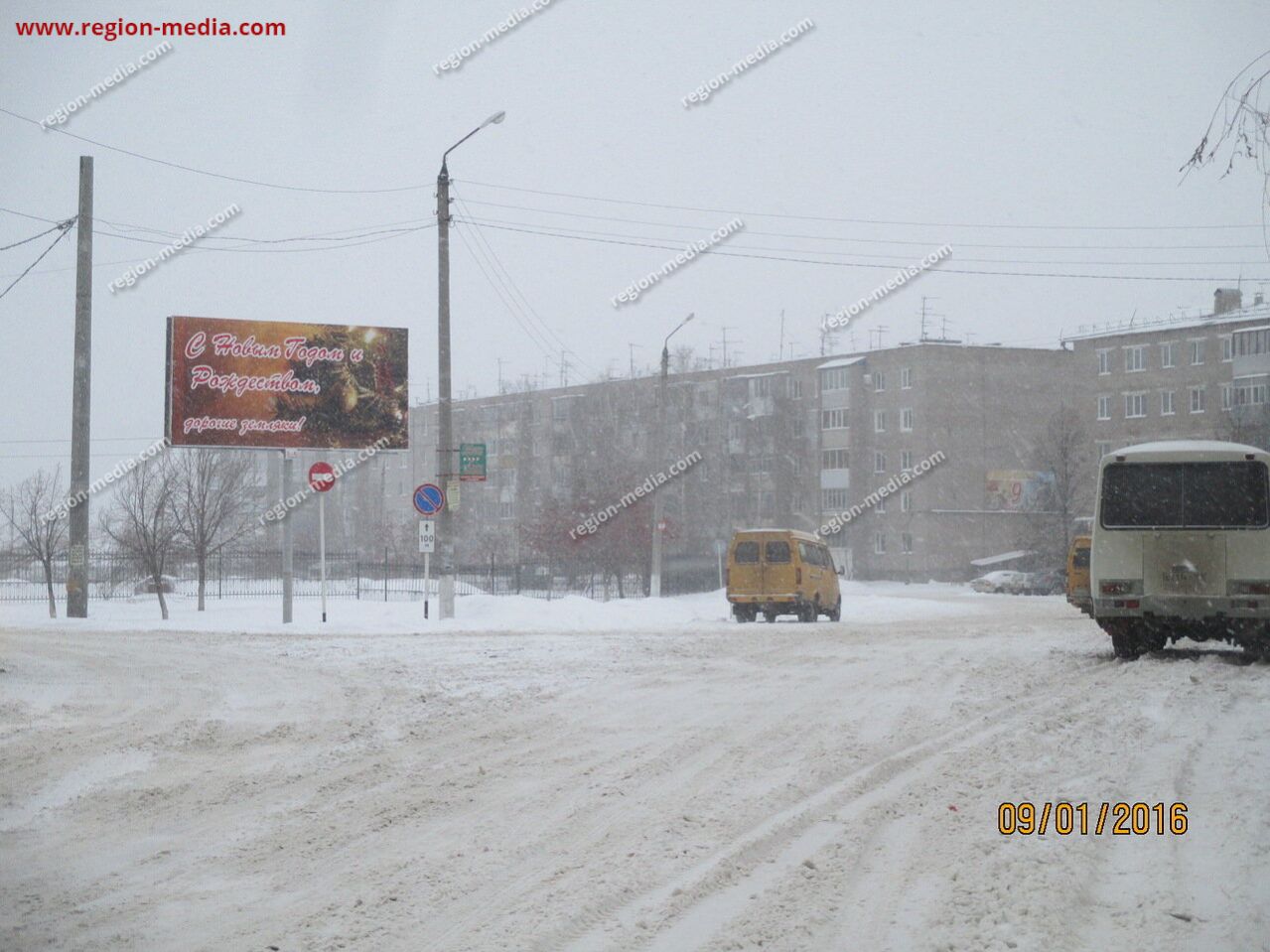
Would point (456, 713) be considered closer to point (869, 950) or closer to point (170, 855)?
point (170, 855)

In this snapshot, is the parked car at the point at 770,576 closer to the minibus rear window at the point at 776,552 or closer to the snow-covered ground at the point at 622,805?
the minibus rear window at the point at 776,552

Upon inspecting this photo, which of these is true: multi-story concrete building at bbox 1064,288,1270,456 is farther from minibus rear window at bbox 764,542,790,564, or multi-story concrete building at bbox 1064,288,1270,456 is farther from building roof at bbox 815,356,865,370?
minibus rear window at bbox 764,542,790,564

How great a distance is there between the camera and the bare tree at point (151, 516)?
33.3 metres

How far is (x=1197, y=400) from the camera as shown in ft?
250

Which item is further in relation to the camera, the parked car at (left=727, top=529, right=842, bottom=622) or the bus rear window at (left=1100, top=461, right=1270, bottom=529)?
the parked car at (left=727, top=529, right=842, bottom=622)

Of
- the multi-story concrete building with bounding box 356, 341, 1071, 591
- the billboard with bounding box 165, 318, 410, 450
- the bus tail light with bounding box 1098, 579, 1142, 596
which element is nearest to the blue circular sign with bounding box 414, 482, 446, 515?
the billboard with bounding box 165, 318, 410, 450

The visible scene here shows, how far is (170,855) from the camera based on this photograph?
704 cm

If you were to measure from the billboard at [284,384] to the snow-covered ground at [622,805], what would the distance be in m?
14.4

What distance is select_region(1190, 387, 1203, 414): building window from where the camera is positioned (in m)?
75.8

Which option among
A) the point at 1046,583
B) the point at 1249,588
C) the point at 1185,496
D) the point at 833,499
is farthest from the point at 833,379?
the point at 1249,588

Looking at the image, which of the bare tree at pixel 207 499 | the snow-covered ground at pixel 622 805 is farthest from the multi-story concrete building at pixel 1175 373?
the snow-covered ground at pixel 622 805

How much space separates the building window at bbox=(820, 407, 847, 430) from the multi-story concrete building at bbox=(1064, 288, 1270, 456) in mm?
15631

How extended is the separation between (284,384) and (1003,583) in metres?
44.9
